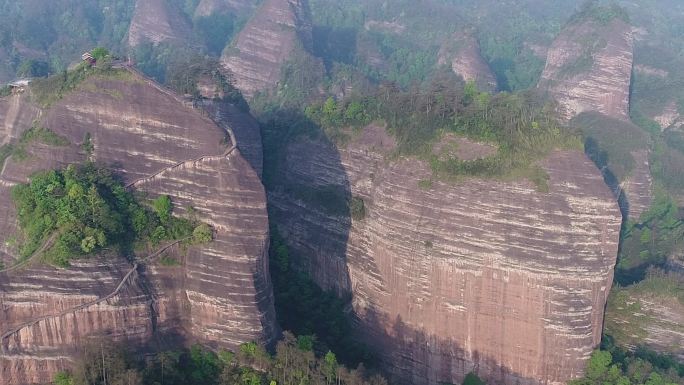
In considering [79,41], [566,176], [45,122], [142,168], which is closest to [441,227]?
[566,176]

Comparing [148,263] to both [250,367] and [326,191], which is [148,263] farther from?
[326,191]

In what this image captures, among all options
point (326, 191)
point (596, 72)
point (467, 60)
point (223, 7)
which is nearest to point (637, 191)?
point (596, 72)

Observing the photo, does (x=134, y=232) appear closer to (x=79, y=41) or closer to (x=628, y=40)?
(x=628, y=40)

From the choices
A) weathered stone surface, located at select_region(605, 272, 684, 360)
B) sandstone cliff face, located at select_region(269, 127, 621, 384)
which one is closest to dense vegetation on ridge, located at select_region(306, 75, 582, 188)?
sandstone cliff face, located at select_region(269, 127, 621, 384)

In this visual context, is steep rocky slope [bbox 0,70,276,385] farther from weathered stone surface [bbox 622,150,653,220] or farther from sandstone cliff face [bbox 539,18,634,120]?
sandstone cliff face [bbox 539,18,634,120]

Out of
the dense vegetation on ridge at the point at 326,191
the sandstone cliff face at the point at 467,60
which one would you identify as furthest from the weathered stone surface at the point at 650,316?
the sandstone cliff face at the point at 467,60

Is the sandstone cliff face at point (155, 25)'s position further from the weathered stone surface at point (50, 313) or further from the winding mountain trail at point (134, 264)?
the weathered stone surface at point (50, 313)
